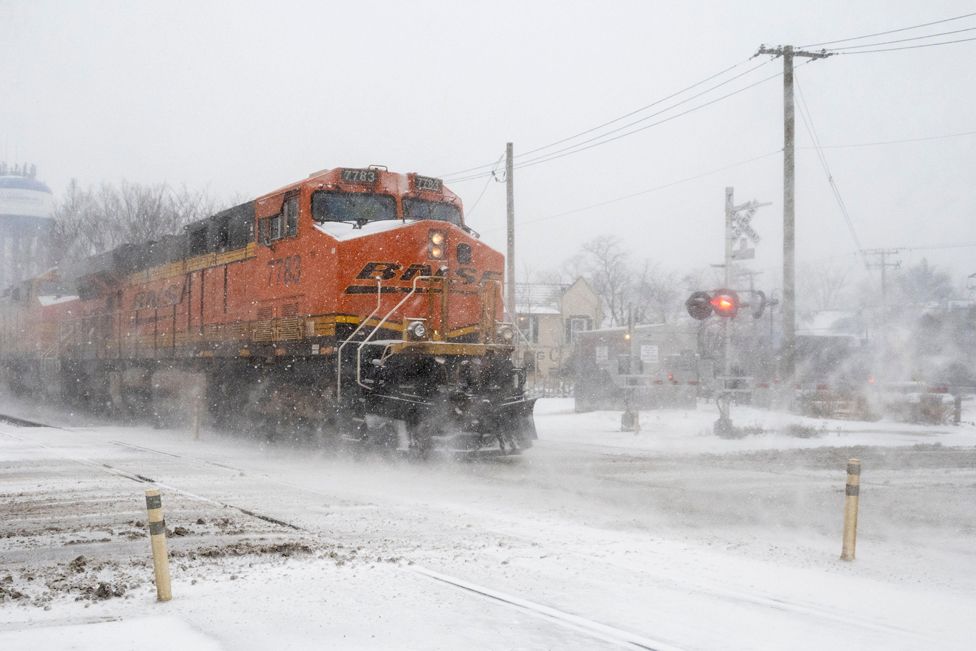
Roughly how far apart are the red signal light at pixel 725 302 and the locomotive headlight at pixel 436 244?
21.2ft

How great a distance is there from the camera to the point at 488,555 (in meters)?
7.36

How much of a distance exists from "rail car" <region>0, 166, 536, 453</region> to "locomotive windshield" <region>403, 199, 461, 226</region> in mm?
21

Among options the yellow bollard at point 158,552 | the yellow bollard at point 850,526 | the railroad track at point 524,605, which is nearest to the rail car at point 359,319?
the railroad track at point 524,605

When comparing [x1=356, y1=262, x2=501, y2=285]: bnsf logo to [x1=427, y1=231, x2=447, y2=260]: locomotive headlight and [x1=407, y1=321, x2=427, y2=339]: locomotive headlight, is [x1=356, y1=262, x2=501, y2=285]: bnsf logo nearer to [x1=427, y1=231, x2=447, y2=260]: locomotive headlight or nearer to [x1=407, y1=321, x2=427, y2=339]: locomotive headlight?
[x1=427, y1=231, x2=447, y2=260]: locomotive headlight

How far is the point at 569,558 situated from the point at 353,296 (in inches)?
286

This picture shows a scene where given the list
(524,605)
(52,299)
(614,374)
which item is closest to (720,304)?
(614,374)

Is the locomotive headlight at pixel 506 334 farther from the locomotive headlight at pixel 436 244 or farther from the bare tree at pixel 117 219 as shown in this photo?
the bare tree at pixel 117 219

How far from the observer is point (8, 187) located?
2985 inches

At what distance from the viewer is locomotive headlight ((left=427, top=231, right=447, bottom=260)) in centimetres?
1416

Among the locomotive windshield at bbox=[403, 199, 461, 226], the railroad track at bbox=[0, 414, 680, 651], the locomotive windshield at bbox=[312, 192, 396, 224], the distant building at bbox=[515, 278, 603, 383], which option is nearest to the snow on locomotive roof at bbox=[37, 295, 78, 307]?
the locomotive windshield at bbox=[312, 192, 396, 224]

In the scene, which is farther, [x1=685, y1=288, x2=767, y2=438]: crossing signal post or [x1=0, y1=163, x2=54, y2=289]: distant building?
[x1=0, y1=163, x2=54, y2=289]: distant building

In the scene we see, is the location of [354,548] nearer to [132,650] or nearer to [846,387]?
[132,650]

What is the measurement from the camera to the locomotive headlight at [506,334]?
14477 mm

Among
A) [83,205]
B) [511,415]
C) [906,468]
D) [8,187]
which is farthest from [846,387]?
[8,187]
